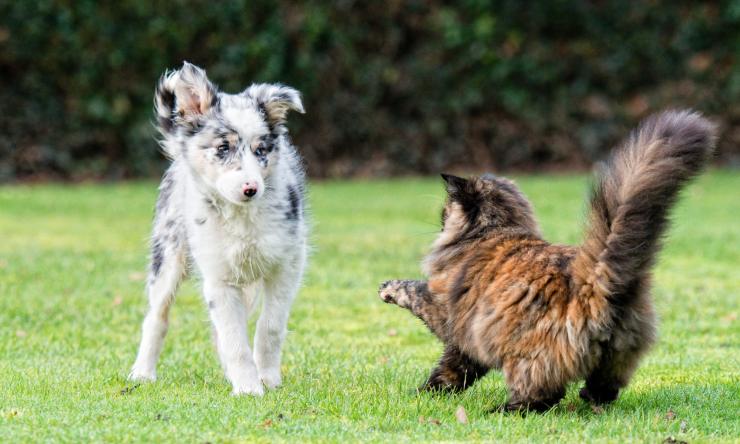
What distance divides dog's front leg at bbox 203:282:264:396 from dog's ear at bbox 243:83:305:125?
3.23 ft

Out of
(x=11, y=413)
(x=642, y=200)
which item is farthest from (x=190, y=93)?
(x=642, y=200)

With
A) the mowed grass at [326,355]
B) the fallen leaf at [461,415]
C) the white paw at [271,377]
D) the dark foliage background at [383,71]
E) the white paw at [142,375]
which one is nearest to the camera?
the mowed grass at [326,355]

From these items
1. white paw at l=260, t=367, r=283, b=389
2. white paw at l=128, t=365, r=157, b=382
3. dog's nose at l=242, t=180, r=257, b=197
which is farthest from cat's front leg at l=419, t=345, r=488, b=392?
white paw at l=128, t=365, r=157, b=382

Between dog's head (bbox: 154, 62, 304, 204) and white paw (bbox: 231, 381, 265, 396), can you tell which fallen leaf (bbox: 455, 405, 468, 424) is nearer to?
white paw (bbox: 231, 381, 265, 396)

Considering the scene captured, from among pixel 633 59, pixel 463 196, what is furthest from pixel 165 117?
pixel 633 59

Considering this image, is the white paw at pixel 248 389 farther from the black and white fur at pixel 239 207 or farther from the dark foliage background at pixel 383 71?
the dark foliage background at pixel 383 71

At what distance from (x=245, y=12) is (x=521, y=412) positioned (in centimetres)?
1382

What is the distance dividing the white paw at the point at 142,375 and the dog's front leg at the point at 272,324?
2.24 ft

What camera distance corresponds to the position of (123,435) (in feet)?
16.7

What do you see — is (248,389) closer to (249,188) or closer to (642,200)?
(249,188)

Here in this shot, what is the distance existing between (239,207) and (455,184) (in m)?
1.22

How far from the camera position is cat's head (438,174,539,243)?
238 inches

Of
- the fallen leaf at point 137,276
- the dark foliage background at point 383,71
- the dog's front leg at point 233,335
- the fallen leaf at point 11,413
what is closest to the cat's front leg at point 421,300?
the dog's front leg at point 233,335

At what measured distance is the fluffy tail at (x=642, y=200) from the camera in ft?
16.7
